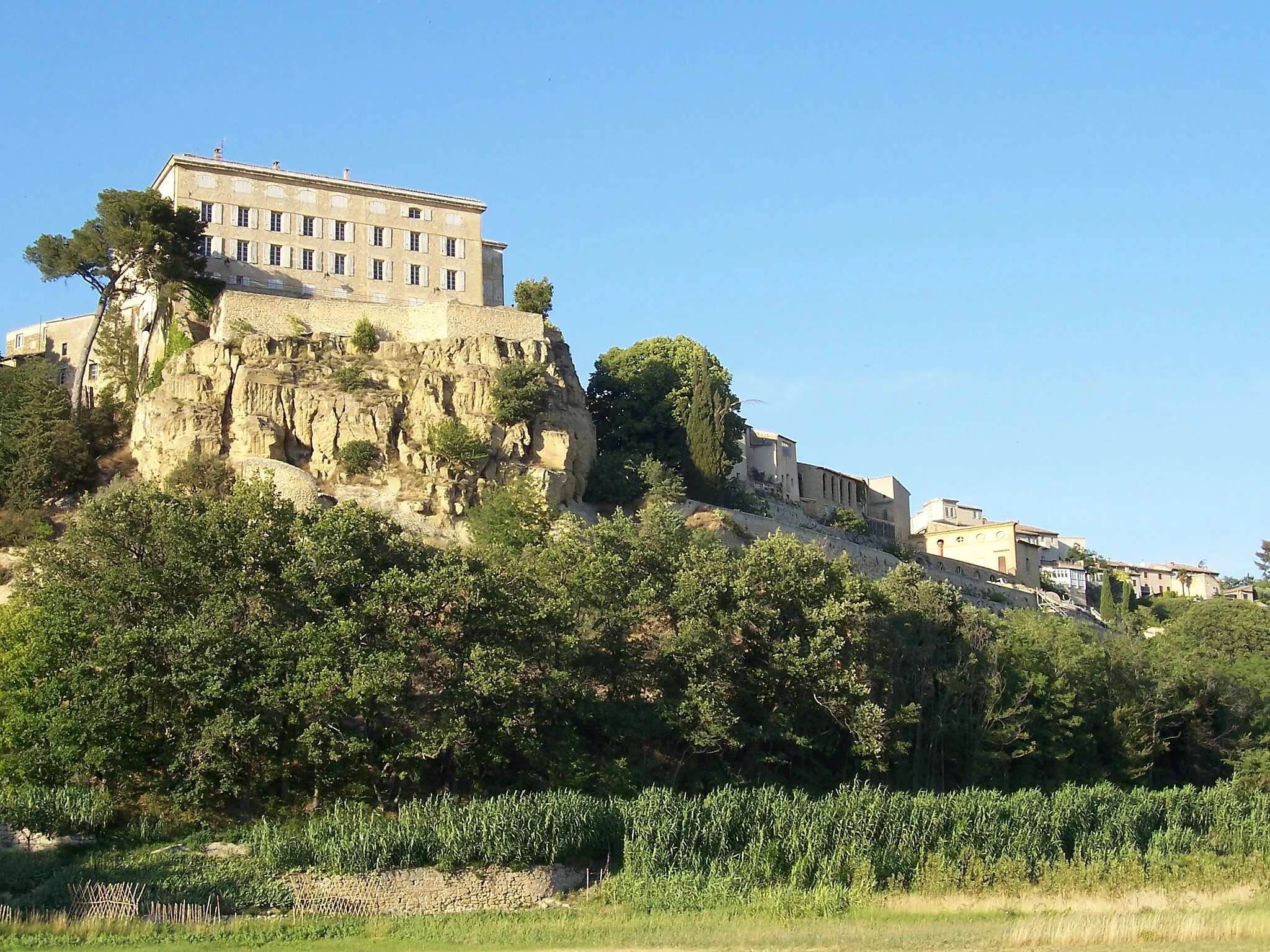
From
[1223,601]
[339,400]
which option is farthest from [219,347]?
[1223,601]

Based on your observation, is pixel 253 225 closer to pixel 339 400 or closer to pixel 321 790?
pixel 339 400

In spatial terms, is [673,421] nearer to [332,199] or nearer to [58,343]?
[332,199]

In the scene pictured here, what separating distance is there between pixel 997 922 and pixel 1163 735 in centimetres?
3060

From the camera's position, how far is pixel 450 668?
124 ft

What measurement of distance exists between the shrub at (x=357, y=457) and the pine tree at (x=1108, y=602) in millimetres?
45505

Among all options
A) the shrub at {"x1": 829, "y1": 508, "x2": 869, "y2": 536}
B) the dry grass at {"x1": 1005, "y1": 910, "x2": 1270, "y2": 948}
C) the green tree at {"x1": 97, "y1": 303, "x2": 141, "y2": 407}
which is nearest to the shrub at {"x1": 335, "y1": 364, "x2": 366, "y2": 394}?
the green tree at {"x1": 97, "y1": 303, "x2": 141, "y2": 407}

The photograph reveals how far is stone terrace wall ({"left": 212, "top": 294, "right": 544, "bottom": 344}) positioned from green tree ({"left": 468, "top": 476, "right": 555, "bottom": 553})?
8.61 m

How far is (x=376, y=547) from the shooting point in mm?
39500

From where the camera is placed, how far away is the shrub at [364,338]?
6116cm

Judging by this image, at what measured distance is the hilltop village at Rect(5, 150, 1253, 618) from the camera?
56.2 metres

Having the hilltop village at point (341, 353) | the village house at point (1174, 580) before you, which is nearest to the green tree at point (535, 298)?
the hilltop village at point (341, 353)

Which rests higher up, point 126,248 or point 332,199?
point 332,199

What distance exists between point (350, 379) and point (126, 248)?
395 inches

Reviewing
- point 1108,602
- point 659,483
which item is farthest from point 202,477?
point 1108,602
